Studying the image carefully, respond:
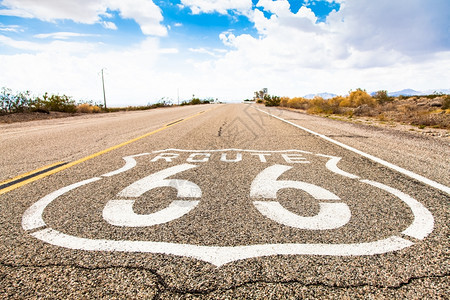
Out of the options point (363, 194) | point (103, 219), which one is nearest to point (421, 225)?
point (363, 194)

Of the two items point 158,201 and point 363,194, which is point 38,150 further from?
point 363,194

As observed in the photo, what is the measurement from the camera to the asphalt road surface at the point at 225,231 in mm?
1392

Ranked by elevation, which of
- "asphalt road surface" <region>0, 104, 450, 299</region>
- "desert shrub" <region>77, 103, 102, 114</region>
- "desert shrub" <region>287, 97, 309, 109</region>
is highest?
"desert shrub" <region>287, 97, 309, 109</region>

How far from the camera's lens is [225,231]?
1931 mm

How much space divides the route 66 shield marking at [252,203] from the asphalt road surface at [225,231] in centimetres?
1

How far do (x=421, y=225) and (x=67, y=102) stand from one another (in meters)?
24.2

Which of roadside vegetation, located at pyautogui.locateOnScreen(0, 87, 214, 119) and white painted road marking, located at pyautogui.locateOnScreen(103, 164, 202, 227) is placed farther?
roadside vegetation, located at pyautogui.locateOnScreen(0, 87, 214, 119)

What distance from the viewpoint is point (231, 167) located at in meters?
3.77

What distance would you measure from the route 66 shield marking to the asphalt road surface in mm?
12

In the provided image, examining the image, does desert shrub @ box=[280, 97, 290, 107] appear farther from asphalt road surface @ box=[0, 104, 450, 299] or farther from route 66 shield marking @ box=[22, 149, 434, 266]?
route 66 shield marking @ box=[22, 149, 434, 266]

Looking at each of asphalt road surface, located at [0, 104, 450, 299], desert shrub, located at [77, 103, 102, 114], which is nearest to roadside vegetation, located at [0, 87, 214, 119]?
desert shrub, located at [77, 103, 102, 114]

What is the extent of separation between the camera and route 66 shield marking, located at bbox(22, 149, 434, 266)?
169cm

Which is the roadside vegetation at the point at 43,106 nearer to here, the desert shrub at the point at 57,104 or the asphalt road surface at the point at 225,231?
the desert shrub at the point at 57,104

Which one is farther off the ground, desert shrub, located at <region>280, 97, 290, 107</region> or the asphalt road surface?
desert shrub, located at <region>280, 97, 290, 107</region>
